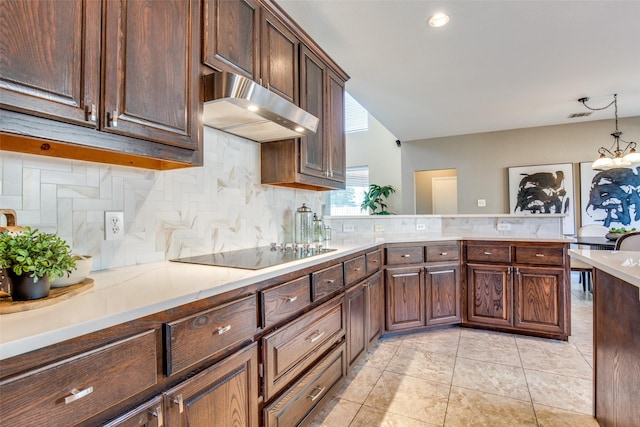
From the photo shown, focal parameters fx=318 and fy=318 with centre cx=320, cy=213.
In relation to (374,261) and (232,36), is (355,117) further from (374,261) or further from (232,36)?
(232,36)

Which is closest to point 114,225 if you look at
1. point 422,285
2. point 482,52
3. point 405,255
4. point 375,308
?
point 375,308

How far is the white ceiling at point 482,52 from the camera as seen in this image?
7.01 feet

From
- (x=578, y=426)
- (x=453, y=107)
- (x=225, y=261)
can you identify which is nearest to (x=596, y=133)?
(x=453, y=107)

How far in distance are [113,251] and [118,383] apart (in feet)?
2.56

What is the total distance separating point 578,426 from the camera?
5.32ft

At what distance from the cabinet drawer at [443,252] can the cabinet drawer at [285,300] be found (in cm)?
163

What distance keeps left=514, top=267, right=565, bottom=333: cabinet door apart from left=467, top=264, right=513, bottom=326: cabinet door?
0.08 meters

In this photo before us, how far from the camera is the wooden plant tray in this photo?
77 centimetres

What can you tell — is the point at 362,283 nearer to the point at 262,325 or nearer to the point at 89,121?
the point at 262,325

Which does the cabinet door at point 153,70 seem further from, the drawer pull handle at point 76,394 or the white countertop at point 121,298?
the drawer pull handle at point 76,394

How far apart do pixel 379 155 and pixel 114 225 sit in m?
5.92

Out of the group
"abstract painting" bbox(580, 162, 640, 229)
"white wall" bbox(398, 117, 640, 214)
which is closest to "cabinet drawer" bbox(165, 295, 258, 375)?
"white wall" bbox(398, 117, 640, 214)

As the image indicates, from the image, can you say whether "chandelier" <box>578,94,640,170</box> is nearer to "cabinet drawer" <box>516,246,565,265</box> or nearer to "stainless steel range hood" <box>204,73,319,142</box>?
"cabinet drawer" <box>516,246,565,265</box>

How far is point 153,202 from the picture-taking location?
1559 mm
